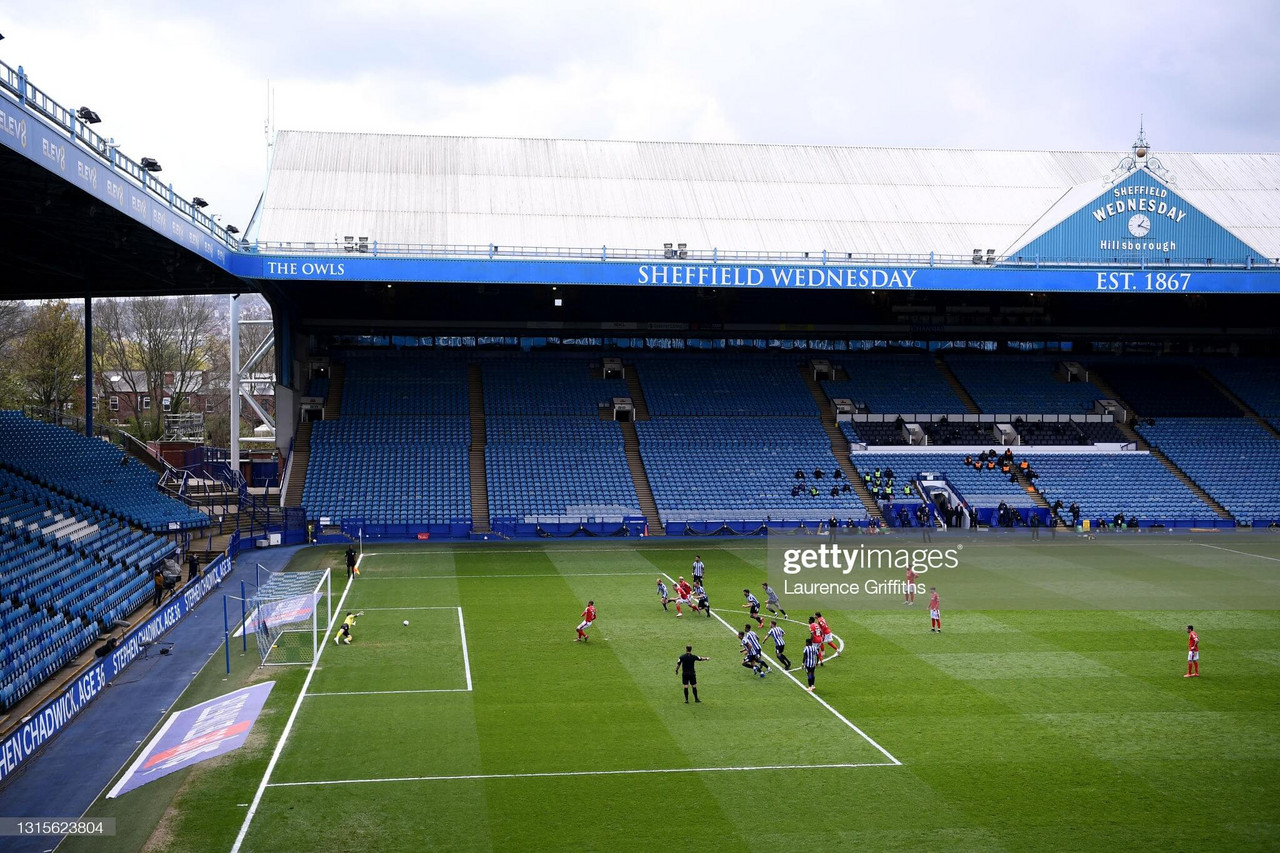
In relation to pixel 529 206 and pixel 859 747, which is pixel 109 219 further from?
pixel 529 206

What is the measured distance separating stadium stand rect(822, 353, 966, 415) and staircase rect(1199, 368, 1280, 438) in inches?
722

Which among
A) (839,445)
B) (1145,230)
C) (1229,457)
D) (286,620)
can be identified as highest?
(1145,230)

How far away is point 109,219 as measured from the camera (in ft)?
102

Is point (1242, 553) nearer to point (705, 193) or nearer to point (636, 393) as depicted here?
point (636, 393)

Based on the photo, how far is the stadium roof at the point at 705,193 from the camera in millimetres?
57750

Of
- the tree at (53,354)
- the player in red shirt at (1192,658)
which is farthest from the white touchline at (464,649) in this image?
the tree at (53,354)

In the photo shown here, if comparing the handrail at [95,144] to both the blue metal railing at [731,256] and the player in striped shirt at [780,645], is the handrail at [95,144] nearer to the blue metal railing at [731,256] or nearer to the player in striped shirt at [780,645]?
the blue metal railing at [731,256]

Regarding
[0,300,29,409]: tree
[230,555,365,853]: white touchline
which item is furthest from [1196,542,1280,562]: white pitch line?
[0,300,29,409]: tree

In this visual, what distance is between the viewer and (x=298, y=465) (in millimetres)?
53312

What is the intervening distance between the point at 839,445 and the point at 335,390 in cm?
2974

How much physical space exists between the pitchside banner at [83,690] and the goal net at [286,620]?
2801 millimetres

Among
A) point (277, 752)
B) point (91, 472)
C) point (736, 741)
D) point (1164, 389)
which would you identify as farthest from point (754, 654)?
point (1164, 389)

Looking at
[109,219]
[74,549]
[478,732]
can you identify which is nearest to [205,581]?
[74,549]

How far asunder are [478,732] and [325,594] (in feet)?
49.1
